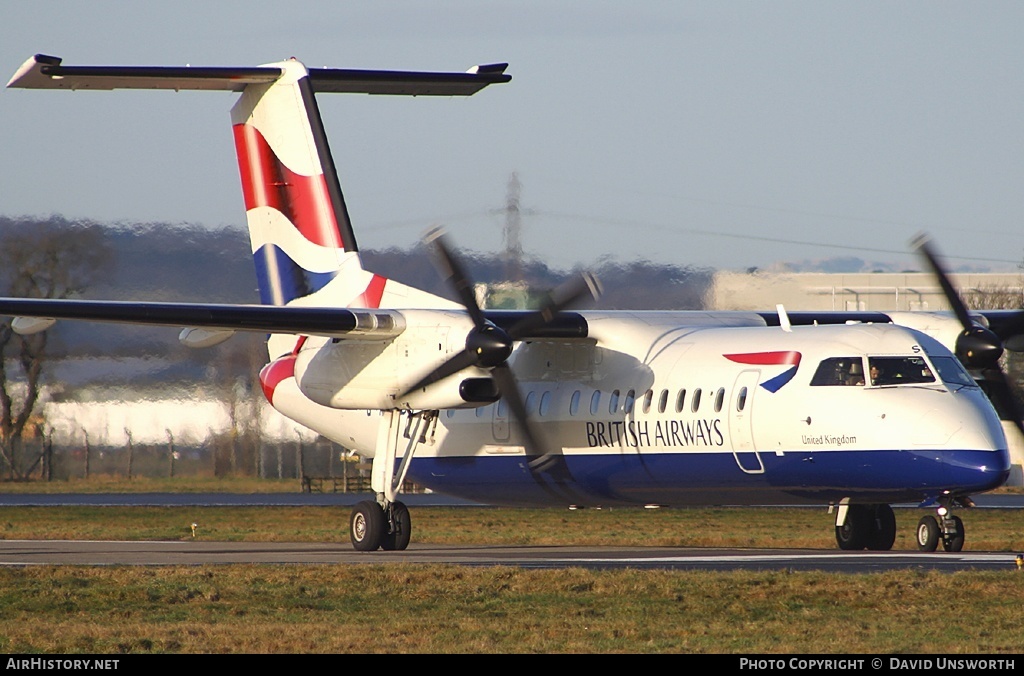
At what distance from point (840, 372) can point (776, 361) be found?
936mm

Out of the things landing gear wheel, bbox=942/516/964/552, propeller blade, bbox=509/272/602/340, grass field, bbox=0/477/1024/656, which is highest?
propeller blade, bbox=509/272/602/340

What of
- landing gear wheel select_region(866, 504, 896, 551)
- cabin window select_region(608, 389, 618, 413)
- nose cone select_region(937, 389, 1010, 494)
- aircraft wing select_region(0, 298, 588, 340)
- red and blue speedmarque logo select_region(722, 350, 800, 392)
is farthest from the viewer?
landing gear wheel select_region(866, 504, 896, 551)

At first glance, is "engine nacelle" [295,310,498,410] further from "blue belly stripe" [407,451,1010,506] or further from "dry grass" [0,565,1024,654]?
"dry grass" [0,565,1024,654]

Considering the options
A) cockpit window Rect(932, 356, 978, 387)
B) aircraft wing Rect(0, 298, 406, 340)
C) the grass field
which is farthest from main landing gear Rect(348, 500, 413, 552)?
cockpit window Rect(932, 356, 978, 387)

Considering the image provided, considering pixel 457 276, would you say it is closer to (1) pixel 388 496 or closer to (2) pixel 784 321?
(1) pixel 388 496

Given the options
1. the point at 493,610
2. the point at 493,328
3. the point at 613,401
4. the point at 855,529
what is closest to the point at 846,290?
the point at 855,529

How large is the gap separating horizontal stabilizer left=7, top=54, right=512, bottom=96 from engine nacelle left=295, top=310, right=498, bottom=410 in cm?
485

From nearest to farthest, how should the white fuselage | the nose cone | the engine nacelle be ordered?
the nose cone < the white fuselage < the engine nacelle

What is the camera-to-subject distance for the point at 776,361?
62.5 feet

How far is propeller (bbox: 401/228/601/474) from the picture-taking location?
754 inches

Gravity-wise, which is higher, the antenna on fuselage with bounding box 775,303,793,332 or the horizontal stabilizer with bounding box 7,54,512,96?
the horizontal stabilizer with bounding box 7,54,512,96

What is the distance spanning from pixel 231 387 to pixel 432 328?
62.7 ft
